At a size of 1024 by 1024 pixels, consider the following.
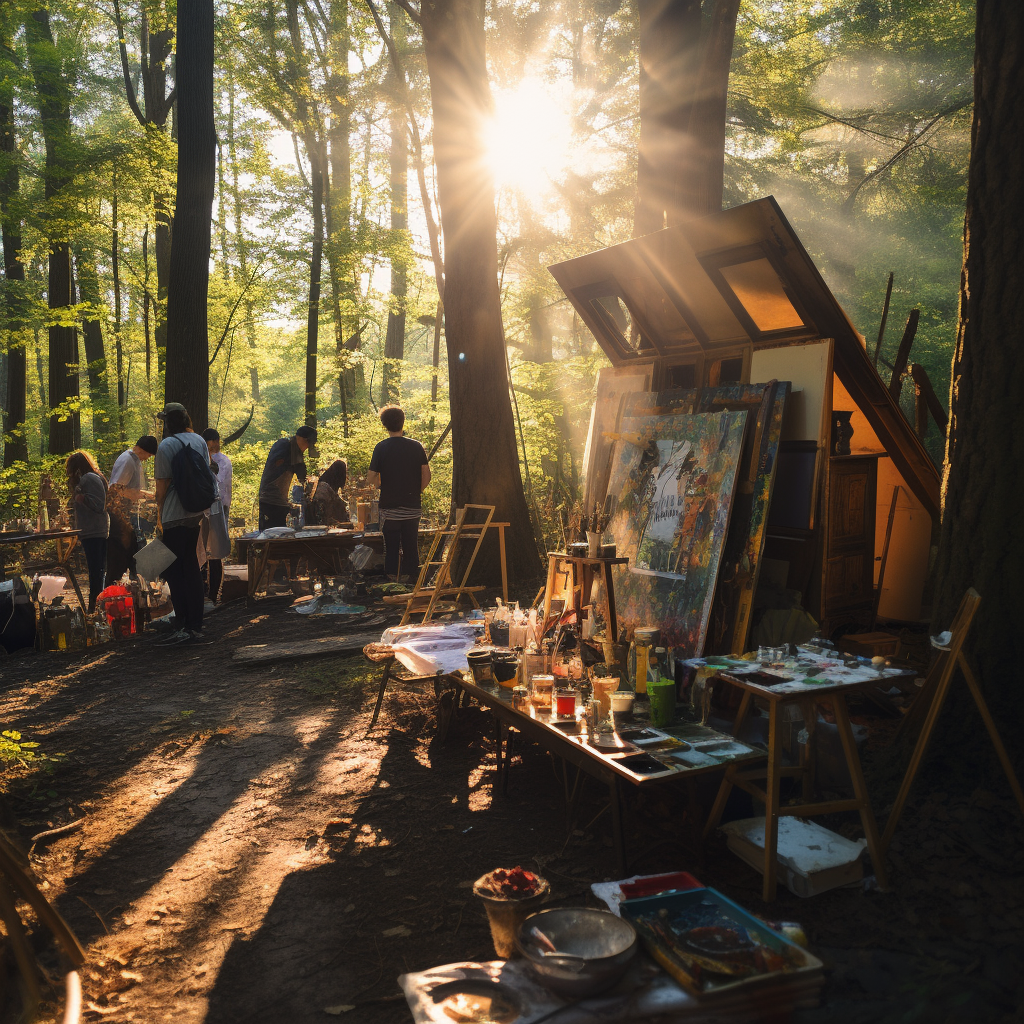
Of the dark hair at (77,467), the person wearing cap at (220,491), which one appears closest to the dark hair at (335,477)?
the person wearing cap at (220,491)

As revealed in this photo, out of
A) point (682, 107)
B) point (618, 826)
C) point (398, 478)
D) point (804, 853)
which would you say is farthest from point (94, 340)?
point (804, 853)

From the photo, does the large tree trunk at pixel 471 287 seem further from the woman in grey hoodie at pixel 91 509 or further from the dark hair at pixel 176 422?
the woman in grey hoodie at pixel 91 509

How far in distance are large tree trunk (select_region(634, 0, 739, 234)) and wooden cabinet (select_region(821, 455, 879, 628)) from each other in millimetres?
3999

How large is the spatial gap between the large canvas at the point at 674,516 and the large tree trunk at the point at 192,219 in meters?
6.24

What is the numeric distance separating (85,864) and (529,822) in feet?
6.61

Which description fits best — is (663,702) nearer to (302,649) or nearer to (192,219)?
(302,649)

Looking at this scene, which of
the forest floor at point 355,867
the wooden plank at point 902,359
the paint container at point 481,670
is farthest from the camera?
the wooden plank at point 902,359

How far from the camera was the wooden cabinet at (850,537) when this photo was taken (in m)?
5.51

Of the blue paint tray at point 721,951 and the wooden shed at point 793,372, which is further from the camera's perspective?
the wooden shed at point 793,372

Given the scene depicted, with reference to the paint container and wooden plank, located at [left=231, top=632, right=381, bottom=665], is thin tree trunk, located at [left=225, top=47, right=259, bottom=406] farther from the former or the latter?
the paint container

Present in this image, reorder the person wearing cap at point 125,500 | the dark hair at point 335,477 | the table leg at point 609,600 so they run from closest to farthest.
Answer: the table leg at point 609,600
the person wearing cap at point 125,500
the dark hair at point 335,477

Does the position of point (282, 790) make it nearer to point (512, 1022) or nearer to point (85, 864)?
point (85, 864)

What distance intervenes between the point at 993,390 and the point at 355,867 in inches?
140

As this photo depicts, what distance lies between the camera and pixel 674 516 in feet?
17.8
